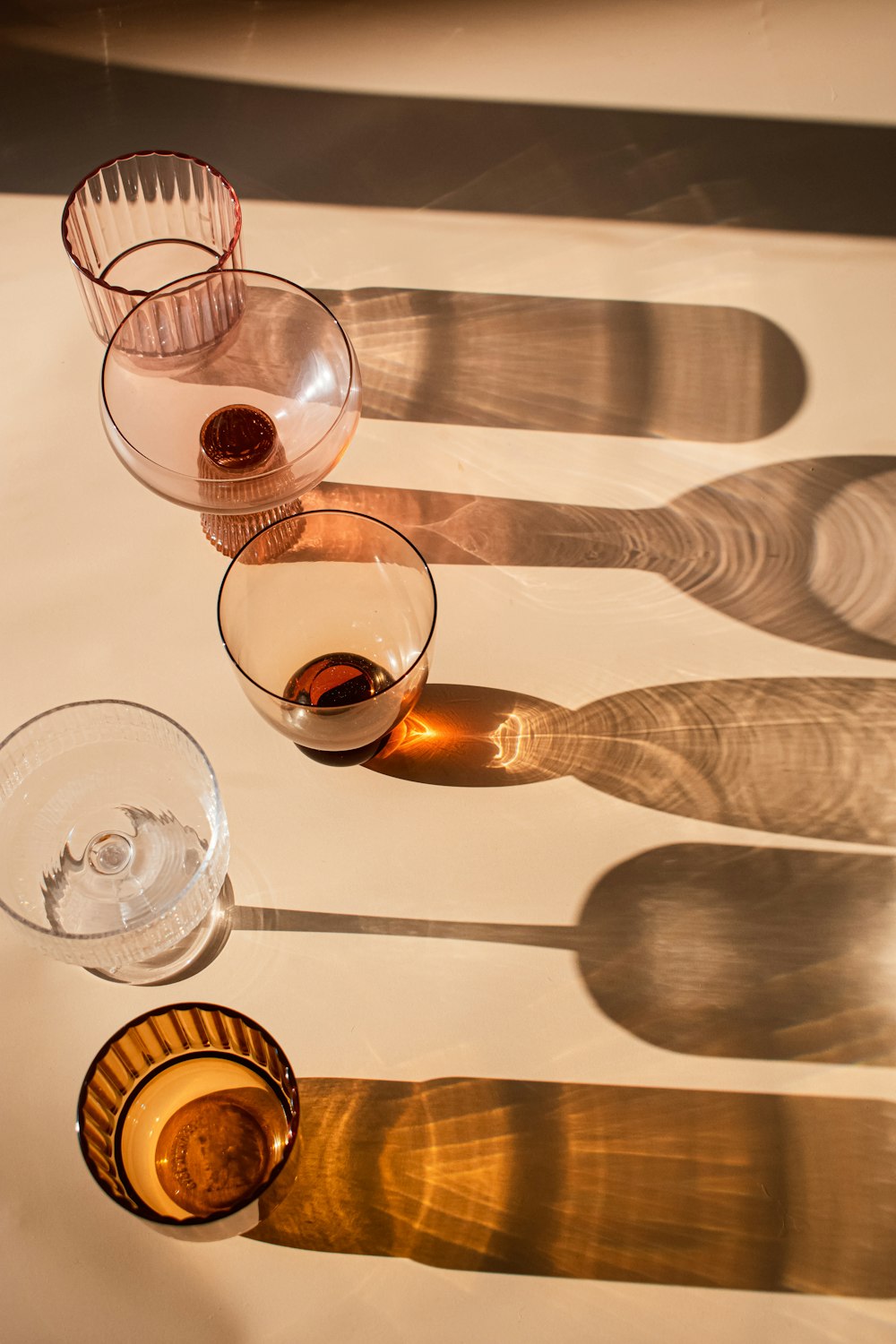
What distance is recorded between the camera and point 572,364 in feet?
2.98

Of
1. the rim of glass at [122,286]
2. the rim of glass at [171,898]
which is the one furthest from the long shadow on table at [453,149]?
the rim of glass at [171,898]

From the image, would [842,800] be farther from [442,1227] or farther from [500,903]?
[442,1227]

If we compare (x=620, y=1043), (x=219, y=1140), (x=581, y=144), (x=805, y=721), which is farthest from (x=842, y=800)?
(x=581, y=144)

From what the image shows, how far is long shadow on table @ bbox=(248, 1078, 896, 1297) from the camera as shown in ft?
2.20

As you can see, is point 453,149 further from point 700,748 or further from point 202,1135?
point 202,1135

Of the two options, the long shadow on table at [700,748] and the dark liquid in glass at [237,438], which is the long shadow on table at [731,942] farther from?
the dark liquid in glass at [237,438]

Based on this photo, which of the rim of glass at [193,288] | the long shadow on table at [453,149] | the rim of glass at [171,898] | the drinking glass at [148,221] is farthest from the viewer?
the long shadow on table at [453,149]

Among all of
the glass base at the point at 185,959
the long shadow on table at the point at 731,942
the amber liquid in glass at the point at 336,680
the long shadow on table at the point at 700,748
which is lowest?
the glass base at the point at 185,959

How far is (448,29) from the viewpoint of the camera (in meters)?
1.02

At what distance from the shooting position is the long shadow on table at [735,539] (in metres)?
0.84

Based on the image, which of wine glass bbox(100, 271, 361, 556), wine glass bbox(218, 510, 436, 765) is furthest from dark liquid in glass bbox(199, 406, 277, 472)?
wine glass bbox(218, 510, 436, 765)

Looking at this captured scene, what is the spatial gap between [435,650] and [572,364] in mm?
264

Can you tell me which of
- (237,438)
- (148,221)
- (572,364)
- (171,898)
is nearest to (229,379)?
(237,438)

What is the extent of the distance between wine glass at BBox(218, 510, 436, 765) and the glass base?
0.12m
